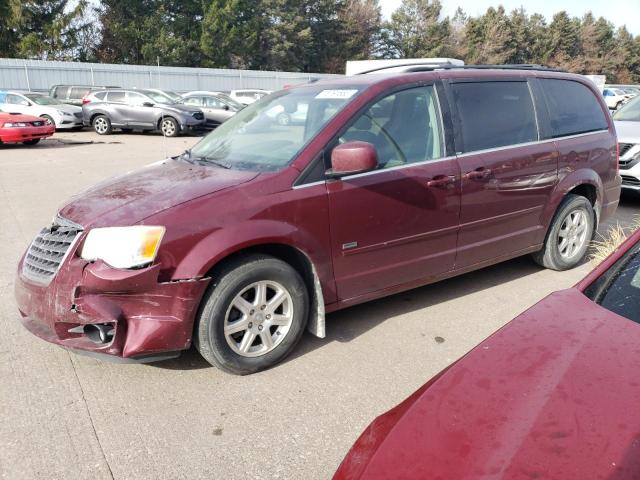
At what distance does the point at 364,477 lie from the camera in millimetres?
1495

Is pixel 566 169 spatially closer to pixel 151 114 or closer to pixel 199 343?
pixel 199 343

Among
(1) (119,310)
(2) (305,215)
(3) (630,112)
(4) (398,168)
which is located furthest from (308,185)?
(3) (630,112)

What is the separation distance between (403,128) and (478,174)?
71cm

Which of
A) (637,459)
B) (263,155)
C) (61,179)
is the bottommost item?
(61,179)

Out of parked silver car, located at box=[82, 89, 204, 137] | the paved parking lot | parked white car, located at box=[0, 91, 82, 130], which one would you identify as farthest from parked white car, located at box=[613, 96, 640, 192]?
parked white car, located at box=[0, 91, 82, 130]

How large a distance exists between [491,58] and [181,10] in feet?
132

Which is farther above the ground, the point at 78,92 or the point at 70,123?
the point at 78,92

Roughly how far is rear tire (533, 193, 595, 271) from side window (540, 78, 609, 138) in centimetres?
64

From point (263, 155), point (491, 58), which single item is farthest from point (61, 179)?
point (491, 58)

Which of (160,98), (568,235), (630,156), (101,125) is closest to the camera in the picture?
(568,235)

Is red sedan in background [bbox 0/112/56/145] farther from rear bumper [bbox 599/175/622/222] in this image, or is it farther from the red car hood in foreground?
the red car hood in foreground

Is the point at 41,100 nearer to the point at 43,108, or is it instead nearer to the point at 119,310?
the point at 43,108

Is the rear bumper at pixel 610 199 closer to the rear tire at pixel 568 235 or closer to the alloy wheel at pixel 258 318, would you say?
the rear tire at pixel 568 235

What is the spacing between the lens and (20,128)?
15.1 metres
